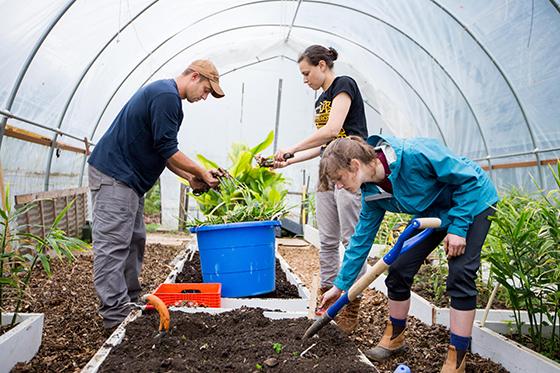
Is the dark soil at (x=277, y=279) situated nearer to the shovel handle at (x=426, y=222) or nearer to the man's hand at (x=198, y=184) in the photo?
the man's hand at (x=198, y=184)

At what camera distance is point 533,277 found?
227 cm

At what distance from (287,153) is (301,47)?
6.84m

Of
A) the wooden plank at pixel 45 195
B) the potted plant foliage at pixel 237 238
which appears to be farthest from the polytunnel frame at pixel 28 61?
the potted plant foliage at pixel 237 238

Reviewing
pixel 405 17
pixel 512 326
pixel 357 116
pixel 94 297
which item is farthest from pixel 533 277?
pixel 405 17

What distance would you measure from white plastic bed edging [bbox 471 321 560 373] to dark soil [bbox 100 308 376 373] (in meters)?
0.85

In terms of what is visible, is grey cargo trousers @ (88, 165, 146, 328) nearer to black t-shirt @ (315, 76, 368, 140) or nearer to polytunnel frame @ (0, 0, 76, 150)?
black t-shirt @ (315, 76, 368, 140)

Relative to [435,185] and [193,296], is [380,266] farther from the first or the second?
[193,296]

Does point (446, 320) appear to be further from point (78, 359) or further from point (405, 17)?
point (405, 17)

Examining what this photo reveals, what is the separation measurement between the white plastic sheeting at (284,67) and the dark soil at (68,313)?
1.26 meters

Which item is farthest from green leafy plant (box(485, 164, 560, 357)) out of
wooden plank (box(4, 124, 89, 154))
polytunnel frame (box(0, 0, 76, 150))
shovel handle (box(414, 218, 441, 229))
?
wooden plank (box(4, 124, 89, 154))

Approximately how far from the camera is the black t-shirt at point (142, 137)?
2.84m

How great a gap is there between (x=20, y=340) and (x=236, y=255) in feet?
4.36

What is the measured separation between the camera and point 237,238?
3160 mm

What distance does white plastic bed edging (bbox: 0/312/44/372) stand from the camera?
83.0 inches
